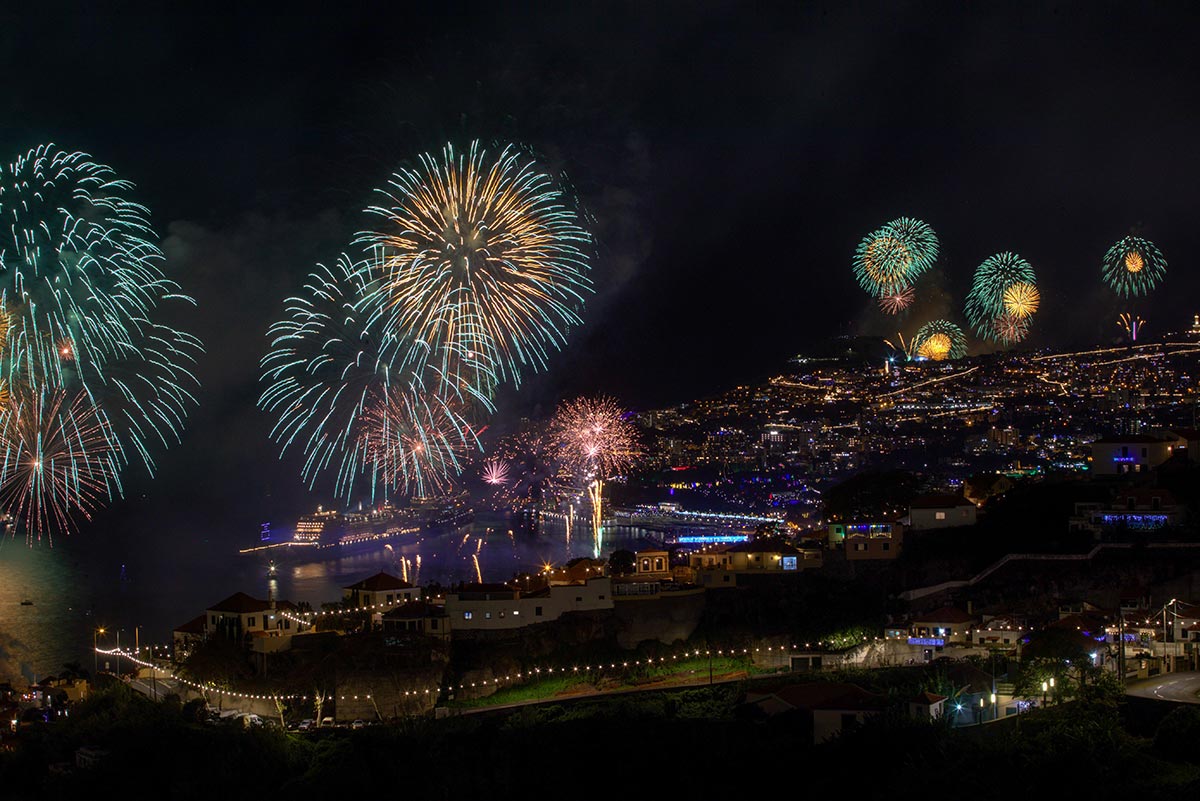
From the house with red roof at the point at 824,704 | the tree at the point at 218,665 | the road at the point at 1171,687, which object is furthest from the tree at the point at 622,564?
the road at the point at 1171,687

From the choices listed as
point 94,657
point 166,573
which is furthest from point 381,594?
point 166,573

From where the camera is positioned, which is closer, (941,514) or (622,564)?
(941,514)

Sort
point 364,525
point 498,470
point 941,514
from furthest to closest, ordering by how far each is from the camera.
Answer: point 498,470 → point 364,525 → point 941,514

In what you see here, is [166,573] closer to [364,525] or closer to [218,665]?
[364,525]

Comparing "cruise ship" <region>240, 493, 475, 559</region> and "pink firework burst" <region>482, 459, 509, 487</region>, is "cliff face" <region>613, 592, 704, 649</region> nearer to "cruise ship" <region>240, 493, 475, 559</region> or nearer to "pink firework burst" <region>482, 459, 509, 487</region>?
"cruise ship" <region>240, 493, 475, 559</region>

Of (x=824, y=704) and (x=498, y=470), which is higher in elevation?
(x=498, y=470)

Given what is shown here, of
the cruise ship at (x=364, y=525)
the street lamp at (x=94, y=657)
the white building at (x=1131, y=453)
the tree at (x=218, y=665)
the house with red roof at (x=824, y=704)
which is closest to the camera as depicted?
the house with red roof at (x=824, y=704)

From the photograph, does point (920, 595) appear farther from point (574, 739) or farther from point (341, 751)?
point (341, 751)

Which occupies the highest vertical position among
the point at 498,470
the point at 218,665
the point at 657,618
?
the point at 498,470

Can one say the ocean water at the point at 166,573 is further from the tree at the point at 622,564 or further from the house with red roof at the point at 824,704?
the house with red roof at the point at 824,704
